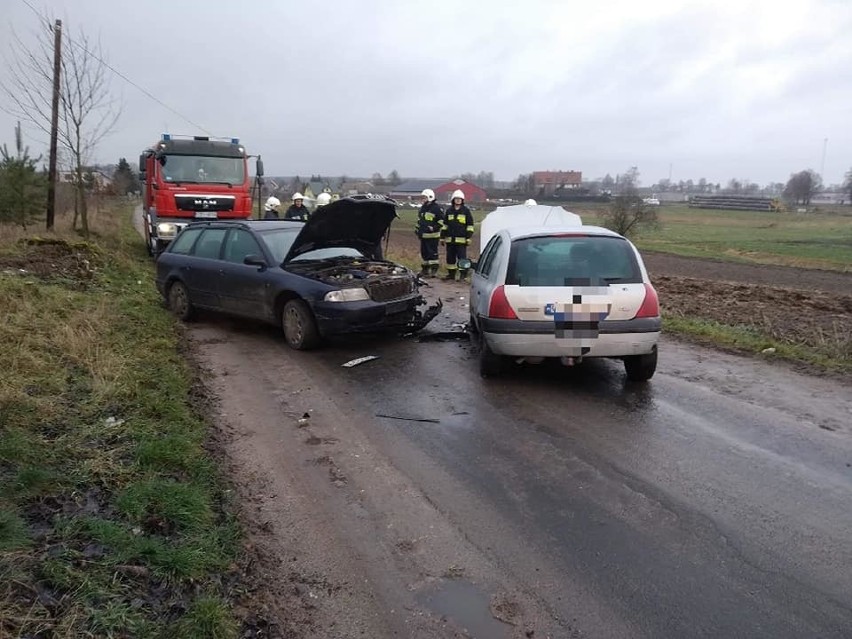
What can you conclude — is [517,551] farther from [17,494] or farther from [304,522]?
[17,494]

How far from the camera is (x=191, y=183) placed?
1536cm

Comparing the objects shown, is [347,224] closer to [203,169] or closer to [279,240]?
[279,240]

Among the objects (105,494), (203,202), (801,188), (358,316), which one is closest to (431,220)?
(203,202)

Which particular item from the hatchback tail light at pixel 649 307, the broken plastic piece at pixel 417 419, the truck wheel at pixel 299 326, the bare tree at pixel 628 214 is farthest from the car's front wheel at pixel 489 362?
the bare tree at pixel 628 214

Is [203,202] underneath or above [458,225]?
above

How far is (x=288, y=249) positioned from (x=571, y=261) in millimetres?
3946

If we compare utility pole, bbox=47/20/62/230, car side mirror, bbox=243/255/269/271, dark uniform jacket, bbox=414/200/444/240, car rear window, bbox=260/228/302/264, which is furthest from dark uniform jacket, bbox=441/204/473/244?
utility pole, bbox=47/20/62/230

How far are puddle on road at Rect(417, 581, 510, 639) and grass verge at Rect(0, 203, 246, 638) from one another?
0.92 meters

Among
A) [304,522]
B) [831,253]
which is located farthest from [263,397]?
[831,253]

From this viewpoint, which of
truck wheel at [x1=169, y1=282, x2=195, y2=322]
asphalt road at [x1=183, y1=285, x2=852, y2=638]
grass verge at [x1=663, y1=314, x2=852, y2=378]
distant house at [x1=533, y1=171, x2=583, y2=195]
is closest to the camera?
asphalt road at [x1=183, y1=285, x2=852, y2=638]

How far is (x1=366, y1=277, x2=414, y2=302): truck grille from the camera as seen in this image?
25.1 ft

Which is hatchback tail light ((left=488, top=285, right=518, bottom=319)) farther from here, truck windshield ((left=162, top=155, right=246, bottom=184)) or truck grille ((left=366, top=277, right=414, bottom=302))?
truck windshield ((left=162, top=155, right=246, bottom=184))

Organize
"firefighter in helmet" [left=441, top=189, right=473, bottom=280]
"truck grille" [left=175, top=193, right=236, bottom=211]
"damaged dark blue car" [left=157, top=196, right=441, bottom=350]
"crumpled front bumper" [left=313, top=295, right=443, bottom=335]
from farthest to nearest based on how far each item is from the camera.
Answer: "truck grille" [left=175, top=193, right=236, bottom=211]
"firefighter in helmet" [left=441, top=189, right=473, bottom=280]
"damaged dark blue car" [left=157, top=196, right=441, bottom=350]
"crumpled front bumper" [left=313, top=295, right=443, bottom=335]

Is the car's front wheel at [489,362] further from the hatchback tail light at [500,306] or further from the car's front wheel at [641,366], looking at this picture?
the car's front wheel at [641,366]
